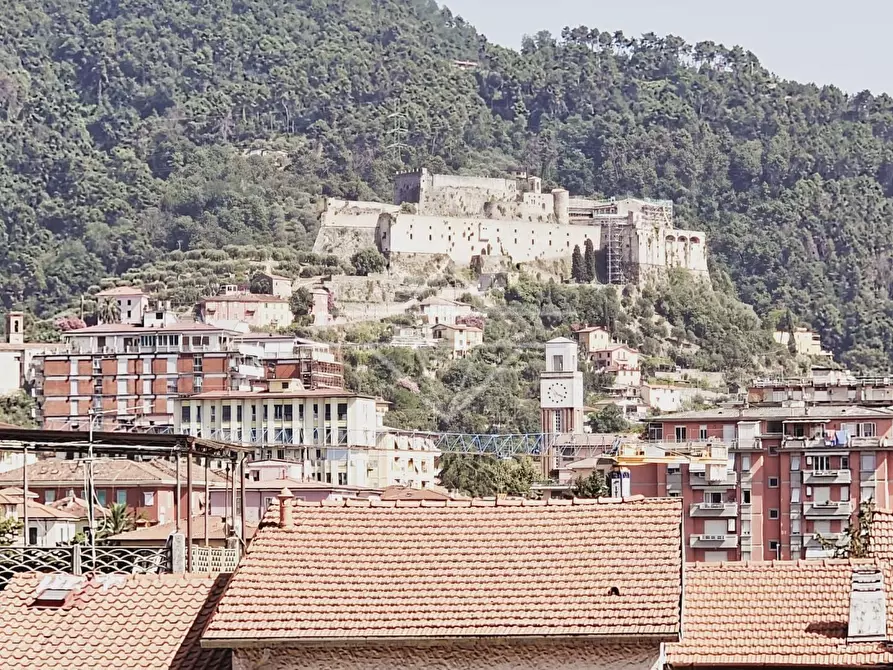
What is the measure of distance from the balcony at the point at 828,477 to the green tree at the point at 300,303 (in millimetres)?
88939

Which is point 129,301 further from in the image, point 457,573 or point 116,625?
point 457,573

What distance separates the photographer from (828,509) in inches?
3376

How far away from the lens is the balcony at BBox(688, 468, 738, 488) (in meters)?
86.6

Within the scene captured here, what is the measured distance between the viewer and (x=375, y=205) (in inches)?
7682

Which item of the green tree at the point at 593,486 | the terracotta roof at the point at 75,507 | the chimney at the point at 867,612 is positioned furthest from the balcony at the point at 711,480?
the chimney at the point at 867,612

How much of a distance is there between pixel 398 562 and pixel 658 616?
Result: 1847 mm

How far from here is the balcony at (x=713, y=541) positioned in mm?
83188

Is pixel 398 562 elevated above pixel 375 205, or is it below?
below

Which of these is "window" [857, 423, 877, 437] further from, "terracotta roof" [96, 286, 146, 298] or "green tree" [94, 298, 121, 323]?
"terracotta roof" [96, 286, 146, 298]

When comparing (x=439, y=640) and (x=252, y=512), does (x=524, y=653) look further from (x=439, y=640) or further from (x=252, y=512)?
(x=252, y=512)

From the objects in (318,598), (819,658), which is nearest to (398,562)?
(318,598)

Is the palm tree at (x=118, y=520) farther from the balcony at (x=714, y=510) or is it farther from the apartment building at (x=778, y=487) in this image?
the balcony at (x=714, y=510)

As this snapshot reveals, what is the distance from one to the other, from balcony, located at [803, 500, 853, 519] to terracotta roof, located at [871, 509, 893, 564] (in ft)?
222

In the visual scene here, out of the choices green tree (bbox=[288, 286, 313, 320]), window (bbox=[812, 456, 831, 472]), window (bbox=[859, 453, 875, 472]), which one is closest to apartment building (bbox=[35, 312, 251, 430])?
green tree (bbox=[288, 286, 313, 320])
